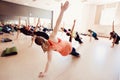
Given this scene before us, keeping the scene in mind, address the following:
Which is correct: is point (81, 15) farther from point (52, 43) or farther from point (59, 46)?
point (52, 43)

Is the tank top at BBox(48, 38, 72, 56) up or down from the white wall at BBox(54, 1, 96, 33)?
down

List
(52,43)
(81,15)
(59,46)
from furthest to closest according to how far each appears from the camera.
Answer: (81,15) < (59,46) < (52,43)

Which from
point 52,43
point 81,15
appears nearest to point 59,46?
point 52,43

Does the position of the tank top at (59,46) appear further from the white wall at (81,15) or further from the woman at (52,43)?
the white wall at (81,15)

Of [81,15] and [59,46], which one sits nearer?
[59,46]

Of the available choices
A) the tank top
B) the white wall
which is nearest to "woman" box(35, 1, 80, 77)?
the tank top

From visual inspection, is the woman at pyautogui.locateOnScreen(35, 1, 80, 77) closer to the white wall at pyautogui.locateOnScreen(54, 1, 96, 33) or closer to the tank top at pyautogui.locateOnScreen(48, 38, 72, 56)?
the tank top at pyautogui.locateOnScreen(48, 38, 72, 56)

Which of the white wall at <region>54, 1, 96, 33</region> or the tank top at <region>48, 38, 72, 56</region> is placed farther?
the white wall at <region>54, 1, 96, 33</region>

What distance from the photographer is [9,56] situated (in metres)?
2.49

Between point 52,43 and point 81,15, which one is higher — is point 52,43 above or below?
below

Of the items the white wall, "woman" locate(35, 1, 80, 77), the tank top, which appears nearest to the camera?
"woman" locate(35, 1, 80, 77)

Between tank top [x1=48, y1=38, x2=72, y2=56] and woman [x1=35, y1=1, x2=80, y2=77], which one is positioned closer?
woman [x1=35, y1=1, x2=80, y2=77]

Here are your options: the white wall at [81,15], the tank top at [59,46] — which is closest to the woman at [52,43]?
the tank top at [59,46]

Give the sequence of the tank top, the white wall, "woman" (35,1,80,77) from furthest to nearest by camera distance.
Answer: the white wall → the tank top → "woman" (35,1,80,77)
